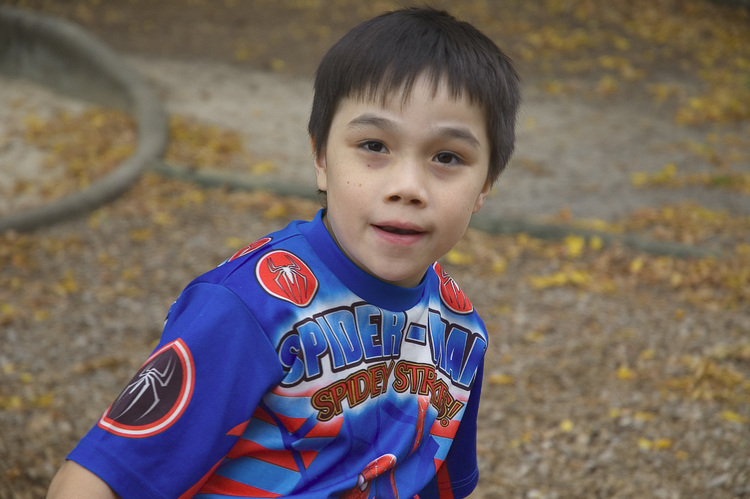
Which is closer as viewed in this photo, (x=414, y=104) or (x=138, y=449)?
(x=138, y=449)

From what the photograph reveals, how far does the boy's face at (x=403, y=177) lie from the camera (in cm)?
157

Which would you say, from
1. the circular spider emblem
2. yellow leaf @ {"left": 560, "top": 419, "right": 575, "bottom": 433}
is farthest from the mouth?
yellow leaf @ {"left": 560, "top": 419, "right": 575, "bottom": 433}

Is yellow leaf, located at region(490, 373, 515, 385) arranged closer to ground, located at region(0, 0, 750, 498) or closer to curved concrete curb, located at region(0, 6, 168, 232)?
ground, located at region(0, 0, 750, 498)

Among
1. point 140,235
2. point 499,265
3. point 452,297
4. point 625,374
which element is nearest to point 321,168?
point 452,297

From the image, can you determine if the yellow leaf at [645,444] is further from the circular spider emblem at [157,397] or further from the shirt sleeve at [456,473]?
the circular spider emblem at [157,397]

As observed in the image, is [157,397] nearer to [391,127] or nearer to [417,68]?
[391,127]

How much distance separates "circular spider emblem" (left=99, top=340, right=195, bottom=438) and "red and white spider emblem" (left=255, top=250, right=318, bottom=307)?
221 millimetres

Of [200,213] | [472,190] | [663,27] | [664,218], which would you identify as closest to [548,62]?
[663,27]

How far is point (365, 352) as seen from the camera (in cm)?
168

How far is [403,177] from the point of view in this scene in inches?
61.2

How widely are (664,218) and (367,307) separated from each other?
4.94 meters

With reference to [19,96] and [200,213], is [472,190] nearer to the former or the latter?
[200,213]

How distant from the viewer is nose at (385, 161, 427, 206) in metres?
1.55

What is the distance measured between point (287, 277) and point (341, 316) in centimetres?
14
